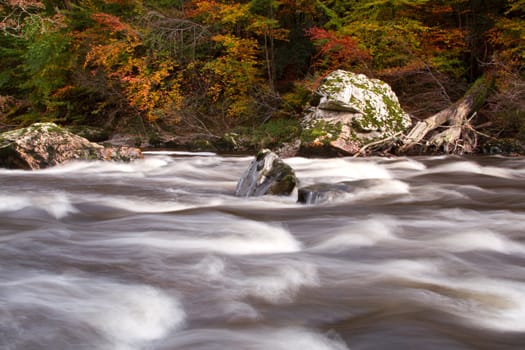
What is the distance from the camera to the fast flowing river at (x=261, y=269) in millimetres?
2443

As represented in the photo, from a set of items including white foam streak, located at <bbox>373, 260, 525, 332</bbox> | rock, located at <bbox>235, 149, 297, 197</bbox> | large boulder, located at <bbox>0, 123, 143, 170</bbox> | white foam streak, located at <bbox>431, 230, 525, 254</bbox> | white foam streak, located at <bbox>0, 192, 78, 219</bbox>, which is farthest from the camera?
large boulder, located at <bbox>0, 123, 143, 170</bbox>

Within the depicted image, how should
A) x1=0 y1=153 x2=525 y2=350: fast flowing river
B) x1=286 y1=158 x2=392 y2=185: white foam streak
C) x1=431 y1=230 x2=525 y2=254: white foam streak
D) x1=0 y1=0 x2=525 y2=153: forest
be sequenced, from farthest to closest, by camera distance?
x1=0 y1=0 x2=525 y2=153: forest < x1=286 y1=158 x2=392 y2=185: white foam streak < x1=431 y1=230 x2=525 y2=254: white foam streak < x1=0 y1=153 x2=525 y2=350: fast flowing river

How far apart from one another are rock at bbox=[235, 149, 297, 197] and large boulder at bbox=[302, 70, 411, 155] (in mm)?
4480

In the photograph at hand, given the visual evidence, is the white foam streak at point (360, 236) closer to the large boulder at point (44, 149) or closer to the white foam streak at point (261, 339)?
the white foam streak at point (261, 339)

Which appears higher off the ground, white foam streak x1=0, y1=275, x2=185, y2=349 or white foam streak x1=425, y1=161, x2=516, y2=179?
white foam streak x1=425, y1=161, x2=516, y2=179

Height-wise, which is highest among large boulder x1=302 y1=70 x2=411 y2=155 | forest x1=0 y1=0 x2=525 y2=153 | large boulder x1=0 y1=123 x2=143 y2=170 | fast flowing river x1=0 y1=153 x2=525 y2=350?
forest x1=0 y1=0 x2=525 y2=153

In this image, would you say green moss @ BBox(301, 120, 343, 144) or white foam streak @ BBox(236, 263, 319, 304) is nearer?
white foam streak @ BBox(236, 263, 319, 304)

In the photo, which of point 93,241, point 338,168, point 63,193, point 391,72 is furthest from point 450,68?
point 93,241

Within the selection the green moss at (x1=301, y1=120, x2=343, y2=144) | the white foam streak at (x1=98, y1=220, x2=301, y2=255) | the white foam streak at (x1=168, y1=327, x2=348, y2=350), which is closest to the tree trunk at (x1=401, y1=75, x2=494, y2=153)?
the green moss at (x1=301, y1=120, x2=343, y2=144)

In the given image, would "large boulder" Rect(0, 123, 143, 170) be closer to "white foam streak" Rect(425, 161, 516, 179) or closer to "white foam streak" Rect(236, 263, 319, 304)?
"white foam streak" Rect(425, 161, 516, 179)

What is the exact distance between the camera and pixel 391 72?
12297 mm

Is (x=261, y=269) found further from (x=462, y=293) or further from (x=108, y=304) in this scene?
(x=462, y=293)

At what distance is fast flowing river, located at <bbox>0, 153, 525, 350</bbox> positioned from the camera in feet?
8.02

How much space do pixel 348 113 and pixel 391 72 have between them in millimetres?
2239
